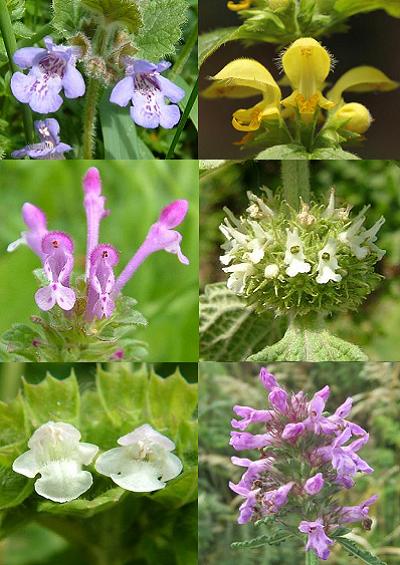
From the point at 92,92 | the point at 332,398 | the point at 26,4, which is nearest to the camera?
the point at 92,92

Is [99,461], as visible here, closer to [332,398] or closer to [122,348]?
[122,348]

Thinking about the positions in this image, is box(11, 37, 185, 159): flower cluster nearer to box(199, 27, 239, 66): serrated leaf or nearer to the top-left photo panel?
the top-left photo panel

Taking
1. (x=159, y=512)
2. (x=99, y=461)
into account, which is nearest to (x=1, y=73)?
(x=99, y=461)

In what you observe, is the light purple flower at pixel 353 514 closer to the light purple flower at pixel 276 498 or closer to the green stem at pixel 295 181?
the light purple flower at pixel 276 498

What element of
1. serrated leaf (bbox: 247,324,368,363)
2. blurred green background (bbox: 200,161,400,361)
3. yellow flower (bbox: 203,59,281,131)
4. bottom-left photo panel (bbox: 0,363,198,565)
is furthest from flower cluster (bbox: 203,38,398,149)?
bottom-left photo panel (bbox: 0,363,198,565)

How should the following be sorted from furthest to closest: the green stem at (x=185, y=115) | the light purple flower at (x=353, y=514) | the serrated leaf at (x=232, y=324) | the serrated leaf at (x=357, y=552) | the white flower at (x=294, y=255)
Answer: the serrated leaf at (x=232, y=324) < the green stem at (x=185, y=115) < the white flower at (x=294, y=255) < the light purple flower at (x=353, y=514) < the serrated leaf at (x=357, y=552)

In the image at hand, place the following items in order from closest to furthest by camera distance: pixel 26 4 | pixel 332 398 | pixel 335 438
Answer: pixel 335 438, pixel 26 4, pixel 332 398

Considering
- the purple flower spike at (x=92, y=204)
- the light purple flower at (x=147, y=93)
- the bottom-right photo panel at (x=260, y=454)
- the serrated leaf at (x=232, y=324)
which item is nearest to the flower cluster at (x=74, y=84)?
the light purple flower at (x=147, y=93)
